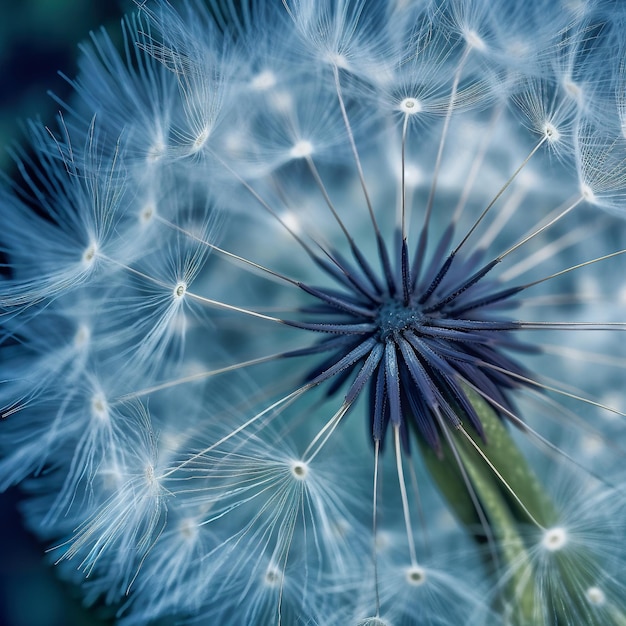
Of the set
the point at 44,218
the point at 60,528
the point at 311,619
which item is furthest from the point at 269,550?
the point at 44,218

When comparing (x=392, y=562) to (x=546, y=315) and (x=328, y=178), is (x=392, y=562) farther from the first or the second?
→ (x=328, y=178)

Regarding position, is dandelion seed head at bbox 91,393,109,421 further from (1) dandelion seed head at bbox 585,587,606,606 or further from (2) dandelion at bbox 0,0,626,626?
(1) dandelion seed head at bbox 585,587,606,606

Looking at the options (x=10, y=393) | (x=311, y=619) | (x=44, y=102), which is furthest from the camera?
(x=44, y=102)

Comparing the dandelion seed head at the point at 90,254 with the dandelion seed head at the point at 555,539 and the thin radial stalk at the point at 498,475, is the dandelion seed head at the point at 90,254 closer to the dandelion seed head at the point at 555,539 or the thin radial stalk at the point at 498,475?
the thin radial stalk at the point at 498,475

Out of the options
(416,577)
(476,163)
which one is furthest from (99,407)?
(476,163)

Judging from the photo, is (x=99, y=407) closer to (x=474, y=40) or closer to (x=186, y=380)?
(x=186, y=380)
